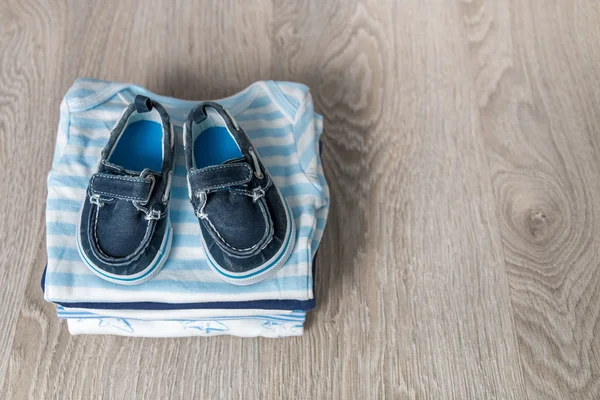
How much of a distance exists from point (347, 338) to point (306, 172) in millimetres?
283

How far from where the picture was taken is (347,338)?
809 mm

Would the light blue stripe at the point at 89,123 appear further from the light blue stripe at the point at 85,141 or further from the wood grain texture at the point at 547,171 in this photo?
the wood grain texture at the point at 547,171

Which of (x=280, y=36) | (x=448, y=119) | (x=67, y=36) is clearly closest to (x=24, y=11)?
(x=67, y=36)

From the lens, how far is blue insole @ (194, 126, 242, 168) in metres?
0.76

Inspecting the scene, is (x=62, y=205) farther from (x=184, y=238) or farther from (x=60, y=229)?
(x=184, y=238)

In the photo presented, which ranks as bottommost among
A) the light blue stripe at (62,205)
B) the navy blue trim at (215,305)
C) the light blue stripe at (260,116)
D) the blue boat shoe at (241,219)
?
the navy blue trim at (215,305)

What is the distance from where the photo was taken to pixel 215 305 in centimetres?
70

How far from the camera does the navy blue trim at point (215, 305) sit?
2.26 ft

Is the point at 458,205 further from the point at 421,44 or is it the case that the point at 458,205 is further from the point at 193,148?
the point at 193,148

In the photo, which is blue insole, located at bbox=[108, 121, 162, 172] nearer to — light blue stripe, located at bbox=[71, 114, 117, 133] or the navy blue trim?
light blue stripe, located at bbox=[71, 114, 117, 133]

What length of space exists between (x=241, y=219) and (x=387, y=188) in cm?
34

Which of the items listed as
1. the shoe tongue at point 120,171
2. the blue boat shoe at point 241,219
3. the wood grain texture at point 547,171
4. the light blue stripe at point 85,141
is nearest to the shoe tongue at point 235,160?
the blue boat shoe at point 241,219

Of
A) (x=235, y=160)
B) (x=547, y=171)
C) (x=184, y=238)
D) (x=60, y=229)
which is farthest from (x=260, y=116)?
(x=547, y=171)

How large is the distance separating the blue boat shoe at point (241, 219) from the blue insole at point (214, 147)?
0.04 m
